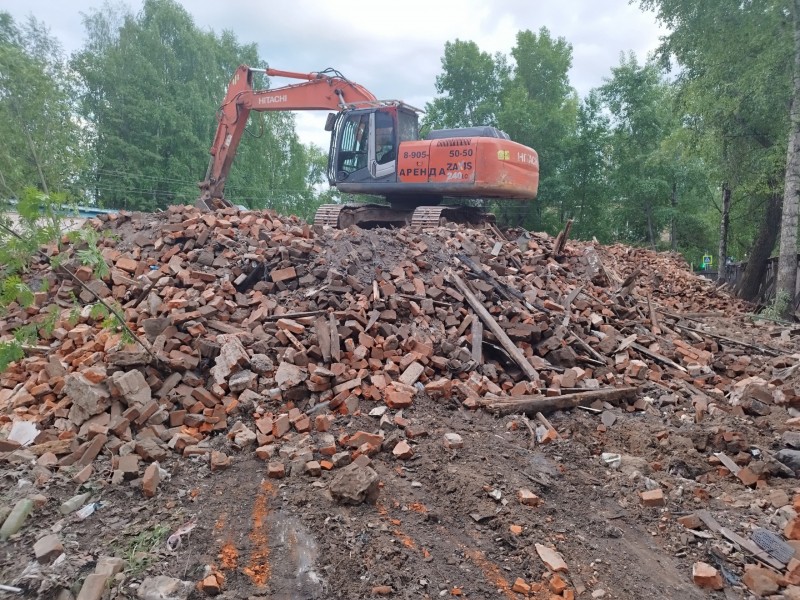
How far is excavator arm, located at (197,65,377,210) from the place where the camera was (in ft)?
37.7

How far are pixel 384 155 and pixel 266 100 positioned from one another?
2.79 meters

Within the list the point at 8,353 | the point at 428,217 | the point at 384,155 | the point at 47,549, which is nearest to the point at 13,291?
the point at 8,353

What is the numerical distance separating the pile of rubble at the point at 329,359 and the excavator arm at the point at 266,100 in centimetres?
348

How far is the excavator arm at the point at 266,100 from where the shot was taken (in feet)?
37.7

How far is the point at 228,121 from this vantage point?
1204 centimetres

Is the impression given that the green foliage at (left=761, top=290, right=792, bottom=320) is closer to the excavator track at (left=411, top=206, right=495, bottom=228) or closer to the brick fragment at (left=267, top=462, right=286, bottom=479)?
the excavator track at (left=411, top=206, right=495, bottom=228)

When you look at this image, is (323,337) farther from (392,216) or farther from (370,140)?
(392,216)

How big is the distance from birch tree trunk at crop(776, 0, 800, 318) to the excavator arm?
26.0 ft

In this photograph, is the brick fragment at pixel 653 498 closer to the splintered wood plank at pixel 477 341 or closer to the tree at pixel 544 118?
the splintered wood plank at pixel 477 341

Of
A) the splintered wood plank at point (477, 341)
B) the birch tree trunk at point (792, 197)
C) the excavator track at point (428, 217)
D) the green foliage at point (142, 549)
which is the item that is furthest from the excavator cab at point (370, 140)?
the green foliage at point (142, 549)

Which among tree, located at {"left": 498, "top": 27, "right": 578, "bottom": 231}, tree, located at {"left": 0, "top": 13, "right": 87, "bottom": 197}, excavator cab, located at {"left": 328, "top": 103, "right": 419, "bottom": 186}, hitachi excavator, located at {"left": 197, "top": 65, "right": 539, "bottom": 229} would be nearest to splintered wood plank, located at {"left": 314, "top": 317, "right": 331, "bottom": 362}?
hitachi excavator, located at {"left": 197, "top": 65, "right": 539, "bottom": 229}

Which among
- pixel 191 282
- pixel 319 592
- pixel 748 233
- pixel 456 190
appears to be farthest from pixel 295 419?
pixel 748 233

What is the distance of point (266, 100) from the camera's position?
1177cm

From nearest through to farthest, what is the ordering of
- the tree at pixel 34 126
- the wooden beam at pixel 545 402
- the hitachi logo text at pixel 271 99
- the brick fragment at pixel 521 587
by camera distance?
the brick fragment at pixel 521 587, the wooden beam at pixel 545 402, the hitachi logo text at pixel 271 99, the tree at pixel 34 126
